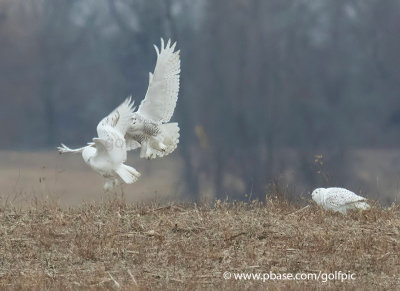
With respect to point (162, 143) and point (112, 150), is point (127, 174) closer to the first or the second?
point (112, 150)

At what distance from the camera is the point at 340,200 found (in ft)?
42.3

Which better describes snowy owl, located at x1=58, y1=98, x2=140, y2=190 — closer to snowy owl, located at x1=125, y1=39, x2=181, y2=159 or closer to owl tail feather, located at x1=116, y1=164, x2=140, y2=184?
owl tail feather, located at x1=116, y1=164, x2=140, y2=184

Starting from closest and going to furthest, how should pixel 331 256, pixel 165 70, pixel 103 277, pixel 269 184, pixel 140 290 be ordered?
1. pixel 140 290
2. pixel 103 277
3. pixel 331 256
4. pixel 165 70
5. pixel 269 184

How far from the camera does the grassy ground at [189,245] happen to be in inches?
365

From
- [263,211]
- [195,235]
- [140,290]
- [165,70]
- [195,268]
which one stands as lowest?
[140,290]

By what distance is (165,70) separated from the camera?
1273cm

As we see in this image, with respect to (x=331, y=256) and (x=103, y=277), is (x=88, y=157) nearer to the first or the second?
(x=103, y=277)

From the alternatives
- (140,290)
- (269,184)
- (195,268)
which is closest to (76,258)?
(195,268)

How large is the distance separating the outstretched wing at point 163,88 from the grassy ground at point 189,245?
4.32 feet

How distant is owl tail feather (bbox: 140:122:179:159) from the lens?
13391 mm

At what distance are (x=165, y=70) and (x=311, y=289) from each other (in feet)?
16.5

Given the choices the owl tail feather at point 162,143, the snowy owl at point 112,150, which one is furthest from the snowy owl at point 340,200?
the snowy owl at point 112,150

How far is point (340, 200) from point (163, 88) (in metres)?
2.92

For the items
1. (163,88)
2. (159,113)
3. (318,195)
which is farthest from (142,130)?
(318,195)
